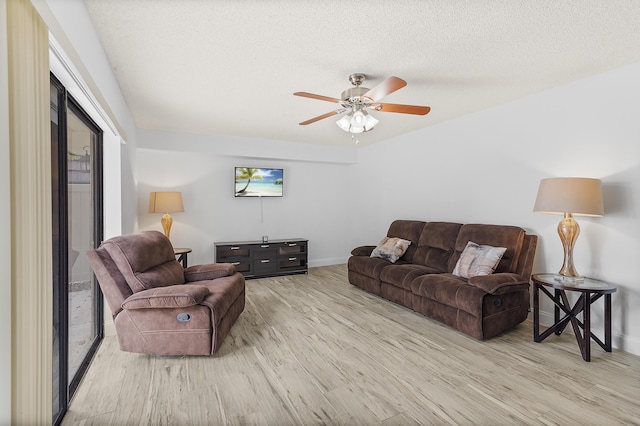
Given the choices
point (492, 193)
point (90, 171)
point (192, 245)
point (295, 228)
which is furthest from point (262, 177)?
point (492, 193)

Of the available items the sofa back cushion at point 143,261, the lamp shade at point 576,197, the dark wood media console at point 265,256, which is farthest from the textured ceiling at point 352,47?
the dark wood media console at point 265,256

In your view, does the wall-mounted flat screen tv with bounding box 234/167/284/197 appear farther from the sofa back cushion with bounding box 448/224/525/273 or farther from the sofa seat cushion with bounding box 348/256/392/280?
the sofa back cushion with bounding box 448/224/525/273

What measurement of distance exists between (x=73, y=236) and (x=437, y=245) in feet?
12.5

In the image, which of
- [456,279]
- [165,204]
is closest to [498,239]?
[456,279]

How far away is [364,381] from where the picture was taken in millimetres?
2152

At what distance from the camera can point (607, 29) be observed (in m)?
2.02

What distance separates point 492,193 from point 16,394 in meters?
4.21

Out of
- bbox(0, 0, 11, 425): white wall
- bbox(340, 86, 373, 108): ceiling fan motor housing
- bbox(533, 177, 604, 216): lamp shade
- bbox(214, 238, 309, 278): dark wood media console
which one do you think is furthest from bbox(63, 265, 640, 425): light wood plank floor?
bbox(340, 86, 373, 108): ceiling fan motor housing

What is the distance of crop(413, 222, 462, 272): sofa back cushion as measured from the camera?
3842 mm

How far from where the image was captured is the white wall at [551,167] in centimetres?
259

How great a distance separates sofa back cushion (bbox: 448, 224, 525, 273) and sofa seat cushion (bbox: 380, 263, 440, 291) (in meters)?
0.34

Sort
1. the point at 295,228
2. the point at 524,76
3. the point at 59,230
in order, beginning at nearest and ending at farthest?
the point at 59,230 < the point at 524,76 < the point at 295,228

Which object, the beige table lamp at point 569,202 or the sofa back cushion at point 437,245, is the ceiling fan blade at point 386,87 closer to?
the beige table lamp at point 569,202

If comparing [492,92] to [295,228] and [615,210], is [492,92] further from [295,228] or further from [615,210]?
[295,228]
